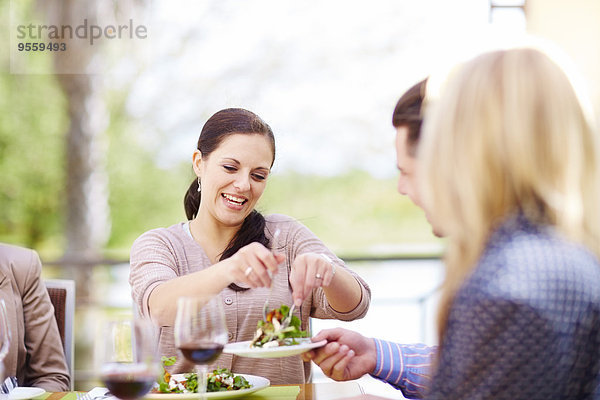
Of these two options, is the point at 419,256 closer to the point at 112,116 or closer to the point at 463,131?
the point at 463,131

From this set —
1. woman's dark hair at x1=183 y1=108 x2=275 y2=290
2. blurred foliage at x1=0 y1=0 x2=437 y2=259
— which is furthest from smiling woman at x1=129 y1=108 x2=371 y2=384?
blurred foliage at x1=0 y1=0 x2=437 y2=259

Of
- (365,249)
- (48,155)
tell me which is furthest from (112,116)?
(365,249)

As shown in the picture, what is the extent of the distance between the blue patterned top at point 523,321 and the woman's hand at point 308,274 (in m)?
0.91

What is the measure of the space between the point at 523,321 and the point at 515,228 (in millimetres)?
135

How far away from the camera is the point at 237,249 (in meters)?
2.37

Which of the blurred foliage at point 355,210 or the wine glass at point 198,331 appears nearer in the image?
the wine glass at point 198,331

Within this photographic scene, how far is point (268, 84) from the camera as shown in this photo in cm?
1387

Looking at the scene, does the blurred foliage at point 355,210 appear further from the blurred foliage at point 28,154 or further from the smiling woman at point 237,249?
the smiling woman at point 237,249

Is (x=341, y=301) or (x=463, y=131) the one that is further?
(x=341, y=301)

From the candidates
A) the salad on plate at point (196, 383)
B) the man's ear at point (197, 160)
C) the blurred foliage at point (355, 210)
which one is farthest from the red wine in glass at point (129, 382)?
the blurred foliage at point (355, 210)

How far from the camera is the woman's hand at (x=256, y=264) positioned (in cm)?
176

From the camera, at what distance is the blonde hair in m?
1.03

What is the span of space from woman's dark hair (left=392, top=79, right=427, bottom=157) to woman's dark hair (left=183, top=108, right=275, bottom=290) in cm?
90

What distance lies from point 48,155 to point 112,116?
135 cm
